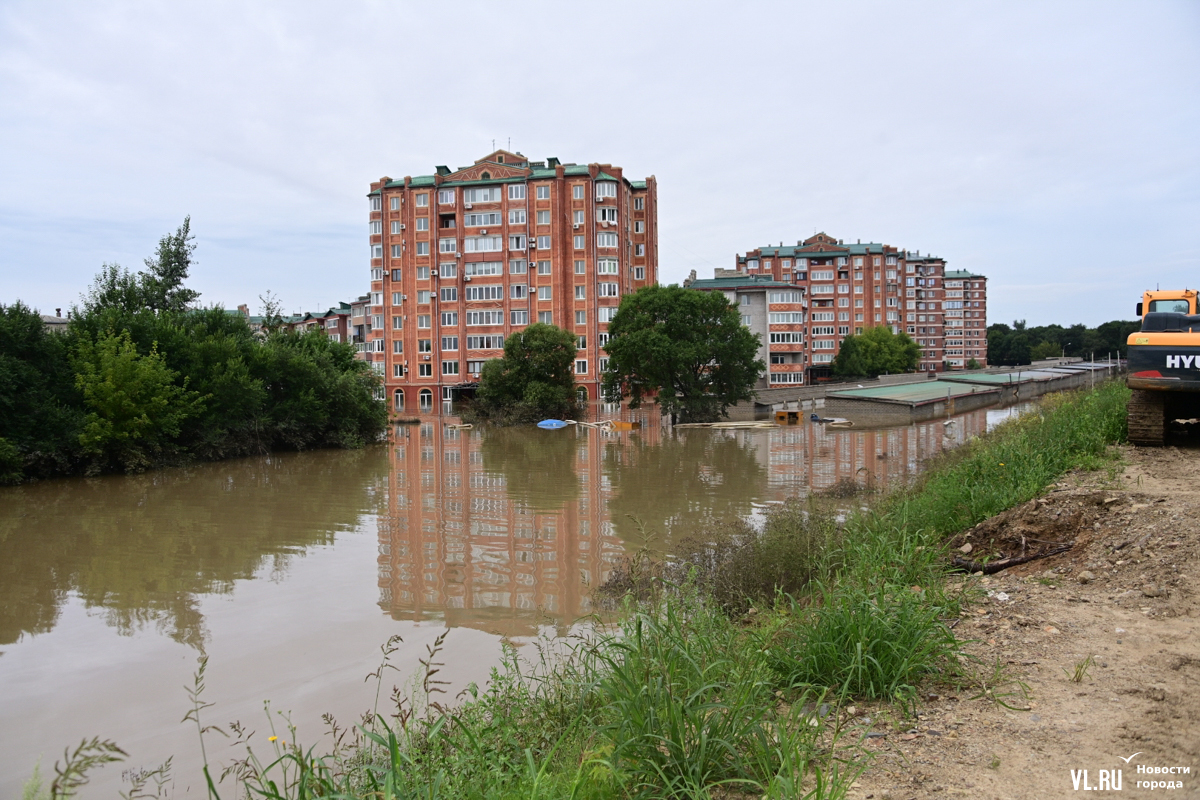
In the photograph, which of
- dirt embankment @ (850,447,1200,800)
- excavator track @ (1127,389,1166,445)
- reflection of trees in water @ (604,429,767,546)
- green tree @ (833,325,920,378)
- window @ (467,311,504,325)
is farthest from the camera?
green tree @ (833,325,920,378)

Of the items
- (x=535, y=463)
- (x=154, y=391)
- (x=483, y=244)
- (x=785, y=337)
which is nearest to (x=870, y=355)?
(x=785, y=337)

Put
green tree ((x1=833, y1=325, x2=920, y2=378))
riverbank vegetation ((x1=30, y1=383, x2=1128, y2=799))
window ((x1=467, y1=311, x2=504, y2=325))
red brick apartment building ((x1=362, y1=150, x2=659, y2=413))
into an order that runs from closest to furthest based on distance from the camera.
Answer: riverbank vegetation ((x1=30, y1=383, x2=1128, y2=799)) < red brick apartment building ((x1=362, y1=150, x2=659, y2=413)) < window ((x1=467, y1=311, x2=504, y2=325)) < green tree ((x1=833, y1=325, x2=920, y2=378))

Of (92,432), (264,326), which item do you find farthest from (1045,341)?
(92,432)

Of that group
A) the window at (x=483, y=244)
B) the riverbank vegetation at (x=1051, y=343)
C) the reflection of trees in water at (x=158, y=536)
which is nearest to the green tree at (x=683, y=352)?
the window at (x=483, y=244)

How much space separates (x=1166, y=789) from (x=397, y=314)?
7467 centimetres

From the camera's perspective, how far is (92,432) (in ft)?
97.3

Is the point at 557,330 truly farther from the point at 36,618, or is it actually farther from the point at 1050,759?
the point at 1050,759

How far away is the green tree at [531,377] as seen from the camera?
187 feet

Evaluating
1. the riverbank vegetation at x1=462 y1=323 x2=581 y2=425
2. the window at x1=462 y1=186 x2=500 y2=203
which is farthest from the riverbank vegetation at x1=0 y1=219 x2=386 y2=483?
the window at x1=462 y1=186 x2=500 y2=203

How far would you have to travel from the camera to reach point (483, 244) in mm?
72375

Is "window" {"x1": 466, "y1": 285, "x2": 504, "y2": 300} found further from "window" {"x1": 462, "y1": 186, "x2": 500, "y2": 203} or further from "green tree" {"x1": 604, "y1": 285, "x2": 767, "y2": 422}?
"green tree" {"x1": 604, "y1": 285, "x2": 767, "y2": 422}

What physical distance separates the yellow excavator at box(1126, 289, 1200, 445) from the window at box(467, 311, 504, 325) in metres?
62.2

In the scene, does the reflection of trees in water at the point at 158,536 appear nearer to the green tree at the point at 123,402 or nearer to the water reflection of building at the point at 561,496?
the green tree at the point at 123,402

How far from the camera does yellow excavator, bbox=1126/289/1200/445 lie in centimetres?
1165
